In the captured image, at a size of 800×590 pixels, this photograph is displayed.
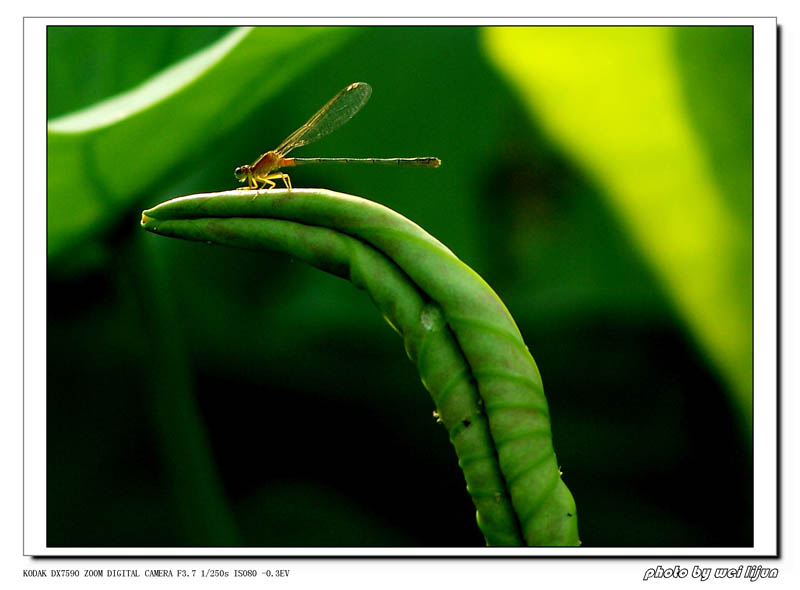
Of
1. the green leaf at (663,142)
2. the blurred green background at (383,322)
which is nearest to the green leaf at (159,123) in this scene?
the blurred green background at (383,322)

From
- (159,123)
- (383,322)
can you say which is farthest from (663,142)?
(159,123)

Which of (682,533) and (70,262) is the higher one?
(70,262)

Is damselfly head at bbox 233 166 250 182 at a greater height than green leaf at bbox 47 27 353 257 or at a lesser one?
lesser

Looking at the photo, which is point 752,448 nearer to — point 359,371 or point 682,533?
point 682,533

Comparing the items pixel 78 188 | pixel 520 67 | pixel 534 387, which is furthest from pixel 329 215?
pixel 520 67

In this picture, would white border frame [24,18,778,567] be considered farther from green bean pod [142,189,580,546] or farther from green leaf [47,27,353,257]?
green bean pod [142,189,580,546]

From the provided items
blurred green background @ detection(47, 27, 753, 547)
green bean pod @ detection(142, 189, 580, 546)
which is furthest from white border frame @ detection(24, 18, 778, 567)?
green bean pod @ detection(142, 189, 580, 546)

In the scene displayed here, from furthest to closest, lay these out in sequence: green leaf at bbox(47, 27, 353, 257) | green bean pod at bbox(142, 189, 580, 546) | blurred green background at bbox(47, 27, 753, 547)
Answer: blurred green background at bbox(47, 27, 753, 547)
green leaf at bbox(47, 27, 353, 257)
green bean pod at bbox(142, 189, 580, 546)
